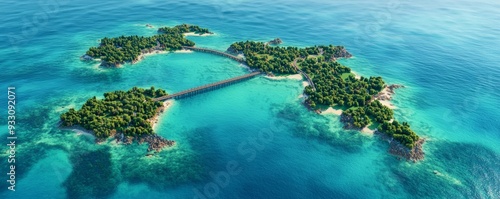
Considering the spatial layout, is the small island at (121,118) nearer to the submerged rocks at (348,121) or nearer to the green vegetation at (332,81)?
the green vegetation at (332,81)

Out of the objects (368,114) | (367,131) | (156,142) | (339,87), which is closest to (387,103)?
(368,114)

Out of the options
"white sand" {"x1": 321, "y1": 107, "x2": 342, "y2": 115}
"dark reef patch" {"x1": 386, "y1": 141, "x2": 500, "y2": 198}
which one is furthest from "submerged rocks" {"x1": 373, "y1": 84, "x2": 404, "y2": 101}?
"dark reef patch" {"x1": 386, "y1": 141, "x2": 500, "y2": 198}

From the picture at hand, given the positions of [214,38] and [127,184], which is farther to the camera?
[214,38]

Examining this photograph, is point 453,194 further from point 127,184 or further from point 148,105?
point 148,105

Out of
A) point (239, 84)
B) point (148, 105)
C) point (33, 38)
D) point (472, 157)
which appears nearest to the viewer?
point (472, 157)

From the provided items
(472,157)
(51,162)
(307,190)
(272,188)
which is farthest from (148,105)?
(472,157)

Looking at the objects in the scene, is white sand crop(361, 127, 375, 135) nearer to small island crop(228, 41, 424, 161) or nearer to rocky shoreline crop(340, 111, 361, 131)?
small island crop(228, 41, 424, 161)

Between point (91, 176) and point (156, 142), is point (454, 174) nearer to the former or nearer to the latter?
point (156, 142)

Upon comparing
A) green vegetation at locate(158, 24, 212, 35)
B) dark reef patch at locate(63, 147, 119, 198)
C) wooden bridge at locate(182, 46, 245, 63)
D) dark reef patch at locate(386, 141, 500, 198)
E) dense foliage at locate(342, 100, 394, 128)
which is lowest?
dark reef patch at locate(63, 147, 119, 198)
